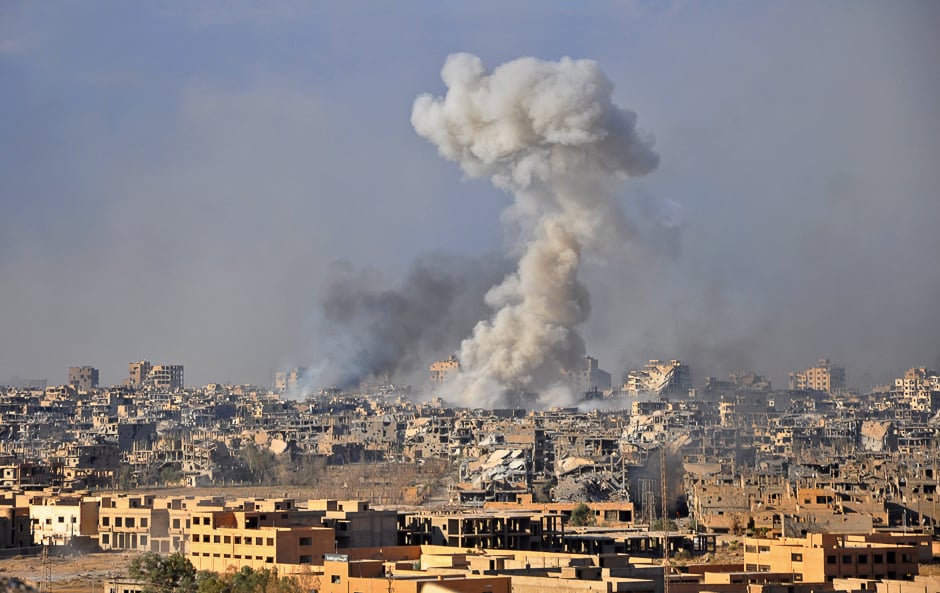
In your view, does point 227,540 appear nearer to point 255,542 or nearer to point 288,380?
point 255,542

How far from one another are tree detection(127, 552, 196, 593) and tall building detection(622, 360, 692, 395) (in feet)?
184

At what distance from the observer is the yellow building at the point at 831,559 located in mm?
30531

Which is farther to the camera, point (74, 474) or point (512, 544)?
point (74, 474)

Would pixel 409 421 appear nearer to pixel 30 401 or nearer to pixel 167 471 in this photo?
pixel 167 471

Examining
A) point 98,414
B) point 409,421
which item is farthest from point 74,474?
point 98,414

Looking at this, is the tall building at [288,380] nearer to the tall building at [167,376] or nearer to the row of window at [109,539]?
the tall building at [167,376]

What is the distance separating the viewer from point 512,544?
35344 mm

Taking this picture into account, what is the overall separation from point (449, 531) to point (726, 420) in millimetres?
39293

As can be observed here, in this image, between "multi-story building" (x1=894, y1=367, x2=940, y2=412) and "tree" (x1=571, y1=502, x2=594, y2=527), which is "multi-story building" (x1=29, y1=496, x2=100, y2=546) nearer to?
"tree" (x1=571, y1=502, x2=594, y2=527)

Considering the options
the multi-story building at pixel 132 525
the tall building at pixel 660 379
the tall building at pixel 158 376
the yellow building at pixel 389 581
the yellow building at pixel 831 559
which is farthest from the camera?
the tall building at pixel 158 376

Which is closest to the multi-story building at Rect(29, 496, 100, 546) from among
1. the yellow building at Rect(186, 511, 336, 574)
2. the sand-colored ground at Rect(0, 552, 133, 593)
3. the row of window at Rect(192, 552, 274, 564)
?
the sand-colored ground at Rect(0, 552, 133, 593)

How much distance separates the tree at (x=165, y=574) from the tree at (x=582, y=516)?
13.6m

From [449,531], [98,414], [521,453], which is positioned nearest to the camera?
[449,531]

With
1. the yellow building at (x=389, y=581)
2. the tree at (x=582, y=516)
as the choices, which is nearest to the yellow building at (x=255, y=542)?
the yellow building at (x=389, y=581)
